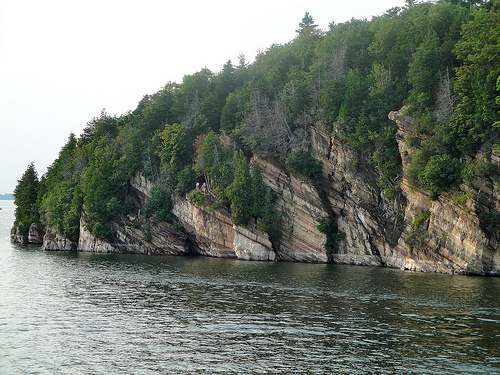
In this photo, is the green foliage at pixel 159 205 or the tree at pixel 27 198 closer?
the green foliage at pixel 159 205

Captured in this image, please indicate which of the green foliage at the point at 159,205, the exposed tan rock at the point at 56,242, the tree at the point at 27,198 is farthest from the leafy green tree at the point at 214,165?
the tree at the point at 27,198

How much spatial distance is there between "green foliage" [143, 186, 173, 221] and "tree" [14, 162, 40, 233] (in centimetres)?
3687

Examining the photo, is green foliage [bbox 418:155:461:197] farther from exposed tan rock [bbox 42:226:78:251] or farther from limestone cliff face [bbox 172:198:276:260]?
exposed tan rock [bbox 42:226:78:251]

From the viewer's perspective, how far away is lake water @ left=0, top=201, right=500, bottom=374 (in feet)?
78.9

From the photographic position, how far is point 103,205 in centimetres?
8775

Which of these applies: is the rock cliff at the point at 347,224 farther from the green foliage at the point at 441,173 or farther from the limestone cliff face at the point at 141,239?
the green foliage at the point at 441,173

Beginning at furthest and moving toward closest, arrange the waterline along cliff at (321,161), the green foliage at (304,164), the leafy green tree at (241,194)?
the leafy green tree at (241,194) < the green foliage at (304,164) < the waterline along cliff at (321,161)

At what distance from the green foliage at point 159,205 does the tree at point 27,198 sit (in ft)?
121

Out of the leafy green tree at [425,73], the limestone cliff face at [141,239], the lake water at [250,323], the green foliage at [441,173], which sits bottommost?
the lake water at [250,323]

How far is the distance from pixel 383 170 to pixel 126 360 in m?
50.8

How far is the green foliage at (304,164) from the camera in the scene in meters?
71.6

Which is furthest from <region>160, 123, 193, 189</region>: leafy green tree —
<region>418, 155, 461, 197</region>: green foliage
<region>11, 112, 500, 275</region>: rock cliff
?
<region>418, 155, 461, 197</region>: green foliage

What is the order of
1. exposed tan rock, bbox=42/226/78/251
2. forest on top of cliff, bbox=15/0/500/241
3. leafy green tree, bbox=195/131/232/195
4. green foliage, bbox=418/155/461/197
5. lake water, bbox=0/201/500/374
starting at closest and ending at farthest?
lake water, bbox=0/201/500/374
green foliage, bbox=418/155/461/197
forest on top of cliff, bbox=15/0/500/241
leafy green tree, bbox=195/131/232/195
exposed tan rock, bbox=42/226/78/251

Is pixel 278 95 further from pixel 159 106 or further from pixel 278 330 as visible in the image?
pixel 278 330
